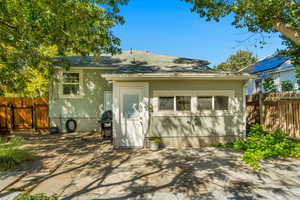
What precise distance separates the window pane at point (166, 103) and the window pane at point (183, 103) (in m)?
0.25

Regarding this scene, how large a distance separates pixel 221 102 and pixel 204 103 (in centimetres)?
74

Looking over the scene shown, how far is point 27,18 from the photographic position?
174 inches

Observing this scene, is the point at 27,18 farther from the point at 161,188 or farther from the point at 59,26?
the point at 161,188

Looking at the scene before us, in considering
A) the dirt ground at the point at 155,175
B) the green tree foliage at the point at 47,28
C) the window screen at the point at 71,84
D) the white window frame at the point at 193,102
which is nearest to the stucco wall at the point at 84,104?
the window screen at the point at 71,84

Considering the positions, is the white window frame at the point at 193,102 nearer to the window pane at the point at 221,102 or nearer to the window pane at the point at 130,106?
the window pane at the point at 221,102

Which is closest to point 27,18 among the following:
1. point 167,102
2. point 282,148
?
point 167,102

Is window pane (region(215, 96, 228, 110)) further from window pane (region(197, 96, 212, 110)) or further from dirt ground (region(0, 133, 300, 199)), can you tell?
dirt ground (region(0, 133, 300, 199))

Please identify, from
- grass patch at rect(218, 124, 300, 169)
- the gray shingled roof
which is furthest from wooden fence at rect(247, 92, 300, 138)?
the gray shingled roof

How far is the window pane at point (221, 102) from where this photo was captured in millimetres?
6922

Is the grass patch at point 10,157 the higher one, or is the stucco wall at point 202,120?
the stucco wall at point 202,120

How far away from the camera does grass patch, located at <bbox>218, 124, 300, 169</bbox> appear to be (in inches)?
213

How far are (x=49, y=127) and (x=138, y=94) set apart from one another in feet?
20.7

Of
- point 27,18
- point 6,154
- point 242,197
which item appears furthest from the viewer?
point 6,154

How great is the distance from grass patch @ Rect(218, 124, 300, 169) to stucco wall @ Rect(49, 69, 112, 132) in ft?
23.3
